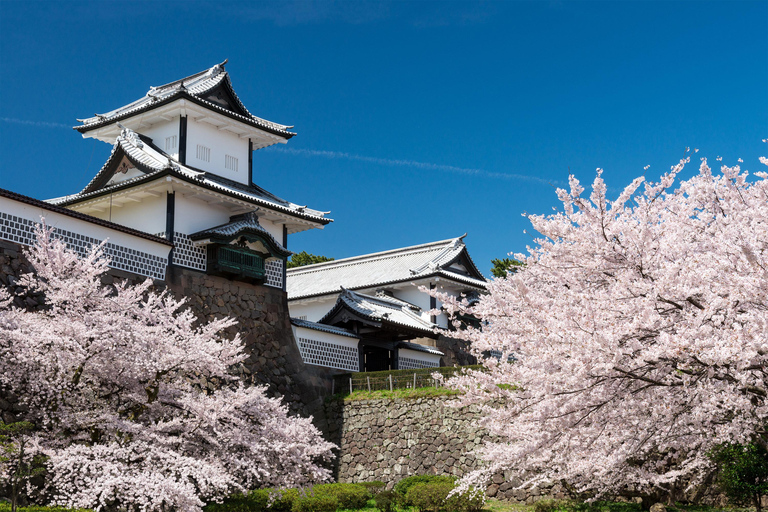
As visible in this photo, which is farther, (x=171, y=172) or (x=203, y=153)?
(x=203, y=153)

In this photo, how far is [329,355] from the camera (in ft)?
74.5

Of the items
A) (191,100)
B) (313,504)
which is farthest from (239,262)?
(313,504)

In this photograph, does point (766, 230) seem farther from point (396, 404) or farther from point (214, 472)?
point (396, 404)

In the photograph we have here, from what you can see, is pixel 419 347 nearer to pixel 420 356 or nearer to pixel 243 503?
pixel 420 356

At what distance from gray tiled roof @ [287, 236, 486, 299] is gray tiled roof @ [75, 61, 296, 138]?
8968mm

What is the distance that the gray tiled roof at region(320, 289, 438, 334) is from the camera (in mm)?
23938

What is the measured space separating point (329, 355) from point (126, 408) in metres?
11.2

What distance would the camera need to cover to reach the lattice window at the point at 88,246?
14.5 metres

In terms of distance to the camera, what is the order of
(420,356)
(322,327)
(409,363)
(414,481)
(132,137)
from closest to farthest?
(414,481) → (132,137) → (322,327) → (409,363) → (420,356)

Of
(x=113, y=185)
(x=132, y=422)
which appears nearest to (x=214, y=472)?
(x=132, y=422)

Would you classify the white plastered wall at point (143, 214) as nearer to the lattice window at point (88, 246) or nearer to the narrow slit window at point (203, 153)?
the lattice window at point (88, 246)

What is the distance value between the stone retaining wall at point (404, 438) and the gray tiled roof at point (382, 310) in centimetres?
289

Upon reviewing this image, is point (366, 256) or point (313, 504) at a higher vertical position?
point (366, 256)

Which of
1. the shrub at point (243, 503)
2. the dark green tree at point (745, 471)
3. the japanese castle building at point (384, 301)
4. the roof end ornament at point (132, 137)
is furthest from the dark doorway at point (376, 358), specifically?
the dark green tree at point (745, 471)
